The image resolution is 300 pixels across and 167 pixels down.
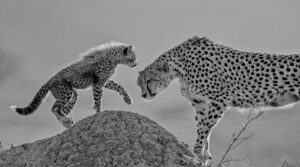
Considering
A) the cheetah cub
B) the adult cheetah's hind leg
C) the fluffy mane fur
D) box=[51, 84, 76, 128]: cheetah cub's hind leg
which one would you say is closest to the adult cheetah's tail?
the cheetah cub

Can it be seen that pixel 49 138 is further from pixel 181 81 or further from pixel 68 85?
pixel 68 85

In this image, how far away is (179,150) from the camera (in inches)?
165

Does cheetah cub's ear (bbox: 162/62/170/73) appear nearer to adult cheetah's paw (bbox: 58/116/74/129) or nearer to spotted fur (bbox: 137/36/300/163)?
spotted fur (bbox: 137/36/300/163)

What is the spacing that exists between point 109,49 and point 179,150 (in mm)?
5872

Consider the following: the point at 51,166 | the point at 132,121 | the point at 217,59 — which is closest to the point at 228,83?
the point at 217,59

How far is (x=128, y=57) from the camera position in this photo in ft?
32.4

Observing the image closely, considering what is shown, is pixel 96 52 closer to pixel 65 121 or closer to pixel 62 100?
pixel 62 100

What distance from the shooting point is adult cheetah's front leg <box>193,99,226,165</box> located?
6758mm

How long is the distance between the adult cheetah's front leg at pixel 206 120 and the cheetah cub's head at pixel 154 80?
66 centimetres

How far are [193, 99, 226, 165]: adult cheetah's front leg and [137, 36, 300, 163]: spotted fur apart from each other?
0.04ft

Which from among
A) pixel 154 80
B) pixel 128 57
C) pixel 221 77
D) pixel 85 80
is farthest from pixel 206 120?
pixel 128 57

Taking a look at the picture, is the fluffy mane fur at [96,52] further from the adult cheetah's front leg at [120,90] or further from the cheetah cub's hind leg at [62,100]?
the cheetah cub's hind leg at [62,100]

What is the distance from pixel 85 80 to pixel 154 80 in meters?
1.69

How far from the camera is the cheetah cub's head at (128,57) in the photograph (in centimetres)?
987
